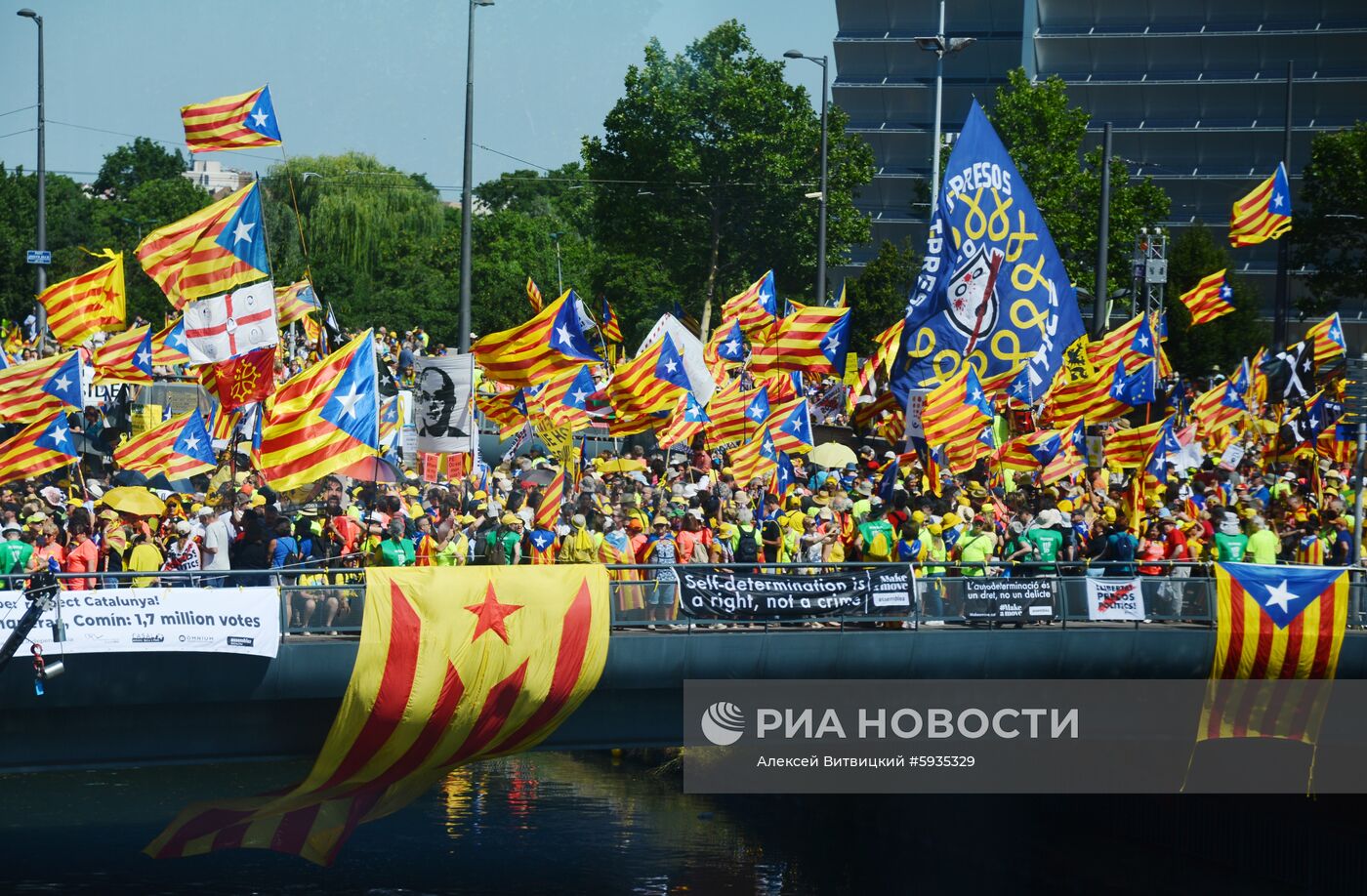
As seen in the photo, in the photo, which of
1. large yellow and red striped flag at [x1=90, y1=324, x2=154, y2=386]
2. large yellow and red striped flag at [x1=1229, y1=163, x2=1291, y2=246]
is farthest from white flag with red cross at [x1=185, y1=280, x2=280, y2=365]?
large yellow and red striped flag at [x1=1229, y1=163, x2=1291, y2=246]

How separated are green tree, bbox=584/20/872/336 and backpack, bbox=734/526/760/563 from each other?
47901 millimetres

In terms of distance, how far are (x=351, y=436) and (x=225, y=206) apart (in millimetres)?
3603

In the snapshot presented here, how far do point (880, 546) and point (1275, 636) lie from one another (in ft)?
14.3

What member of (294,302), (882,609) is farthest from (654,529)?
(294,302)

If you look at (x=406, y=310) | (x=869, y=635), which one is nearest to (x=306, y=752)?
(x=869, y=635)

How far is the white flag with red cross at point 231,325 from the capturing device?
2177cm

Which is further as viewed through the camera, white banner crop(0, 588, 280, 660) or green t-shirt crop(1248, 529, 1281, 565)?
green t-shirt crop(1248, 529, 1281, 565)

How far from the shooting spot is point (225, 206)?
21.9m

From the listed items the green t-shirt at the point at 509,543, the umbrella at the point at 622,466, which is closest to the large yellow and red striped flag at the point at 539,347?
the umbrella at the point at 622,466

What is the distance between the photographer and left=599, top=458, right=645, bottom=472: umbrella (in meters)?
27.9

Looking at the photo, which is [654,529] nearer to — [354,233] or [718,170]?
[718,170]

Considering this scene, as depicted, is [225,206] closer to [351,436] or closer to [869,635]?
[351,436]

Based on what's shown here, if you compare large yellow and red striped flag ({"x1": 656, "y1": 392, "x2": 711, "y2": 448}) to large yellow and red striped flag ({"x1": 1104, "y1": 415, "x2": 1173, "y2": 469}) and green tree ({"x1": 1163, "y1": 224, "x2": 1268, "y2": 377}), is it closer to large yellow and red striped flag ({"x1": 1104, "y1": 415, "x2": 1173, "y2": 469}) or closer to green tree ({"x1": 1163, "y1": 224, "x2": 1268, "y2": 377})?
large yellow and red striped flag ({"x1": 1104, "y1": 415, "x2": 1173, "y2": 469})
